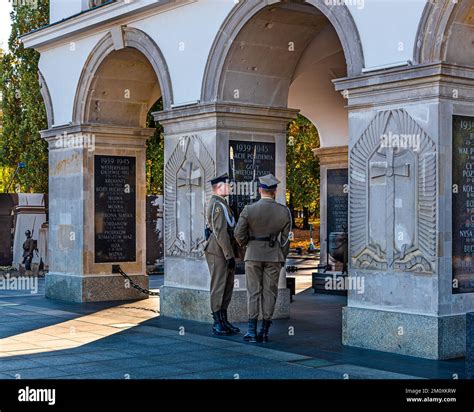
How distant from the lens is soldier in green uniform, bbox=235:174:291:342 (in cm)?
1042

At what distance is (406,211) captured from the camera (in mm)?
9766

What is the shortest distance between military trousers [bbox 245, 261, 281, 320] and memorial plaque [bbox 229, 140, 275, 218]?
7.26 ft

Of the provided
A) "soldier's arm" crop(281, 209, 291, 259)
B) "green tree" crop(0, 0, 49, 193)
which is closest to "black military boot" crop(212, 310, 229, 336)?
"soldier's arm" crop(281, 209, 291, 259)

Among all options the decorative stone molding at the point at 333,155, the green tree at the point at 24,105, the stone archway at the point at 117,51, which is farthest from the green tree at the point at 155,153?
the stone archway at the point at 117,51

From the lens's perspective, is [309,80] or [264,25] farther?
[309,80]

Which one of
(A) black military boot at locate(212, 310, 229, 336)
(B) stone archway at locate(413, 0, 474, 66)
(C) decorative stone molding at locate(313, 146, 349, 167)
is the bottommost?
(A) black military boot at locate(212, 310, 229, 336)

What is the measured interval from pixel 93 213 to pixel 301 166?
22.0 metres

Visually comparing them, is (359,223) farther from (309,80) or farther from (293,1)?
(309,80)

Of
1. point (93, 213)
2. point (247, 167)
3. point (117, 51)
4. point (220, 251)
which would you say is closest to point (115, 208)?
point (93, 213)

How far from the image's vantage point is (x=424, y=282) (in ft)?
31.3

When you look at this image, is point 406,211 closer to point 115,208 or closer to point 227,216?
point 227,216

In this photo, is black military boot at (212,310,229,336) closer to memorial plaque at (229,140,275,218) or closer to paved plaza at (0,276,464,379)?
paved plaza at (0,276,464,379)
